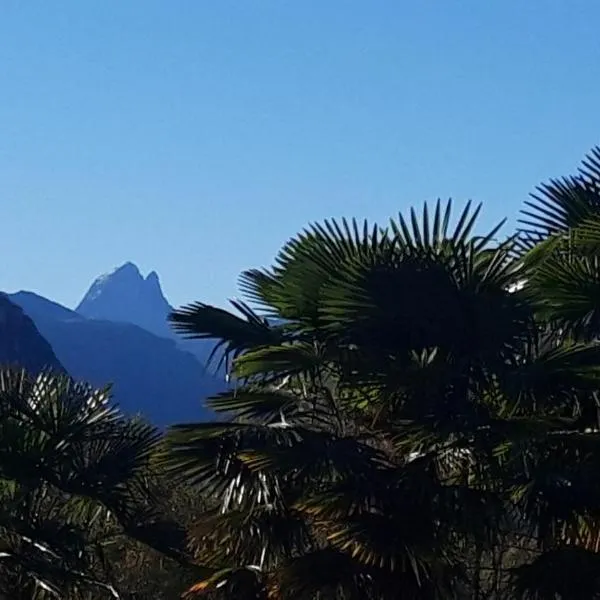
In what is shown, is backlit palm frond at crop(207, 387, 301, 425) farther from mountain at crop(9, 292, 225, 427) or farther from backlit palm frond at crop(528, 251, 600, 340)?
mountain at crop(9, 292, 225, 427)

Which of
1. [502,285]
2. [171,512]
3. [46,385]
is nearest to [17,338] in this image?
[171,512]

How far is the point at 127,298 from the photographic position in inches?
7298

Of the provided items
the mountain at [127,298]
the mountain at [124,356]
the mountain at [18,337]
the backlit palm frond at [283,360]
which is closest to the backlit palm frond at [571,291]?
the backlit palm frond at [283,360]

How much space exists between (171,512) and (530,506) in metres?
9.89

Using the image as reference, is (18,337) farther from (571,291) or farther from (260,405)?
(571,291)

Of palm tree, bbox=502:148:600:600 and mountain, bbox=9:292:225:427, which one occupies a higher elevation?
mountain, bbox=9:292:225:427

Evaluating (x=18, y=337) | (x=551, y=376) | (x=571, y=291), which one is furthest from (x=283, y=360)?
(x=18, y=337)

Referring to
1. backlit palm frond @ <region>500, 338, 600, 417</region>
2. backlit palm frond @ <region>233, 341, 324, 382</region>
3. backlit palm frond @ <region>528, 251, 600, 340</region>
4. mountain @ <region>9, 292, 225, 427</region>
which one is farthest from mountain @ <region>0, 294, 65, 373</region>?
backlit palm frond @ <region>500, 338, 600, 417</region>

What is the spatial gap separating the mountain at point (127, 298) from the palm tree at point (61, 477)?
163177mm

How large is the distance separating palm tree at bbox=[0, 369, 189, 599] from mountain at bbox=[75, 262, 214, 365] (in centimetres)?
16318

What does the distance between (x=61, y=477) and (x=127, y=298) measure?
176 meters

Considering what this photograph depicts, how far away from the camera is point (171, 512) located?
17.6 m

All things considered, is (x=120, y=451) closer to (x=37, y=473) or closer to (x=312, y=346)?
(x=37, y=473)

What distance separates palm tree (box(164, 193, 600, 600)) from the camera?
8266mm
